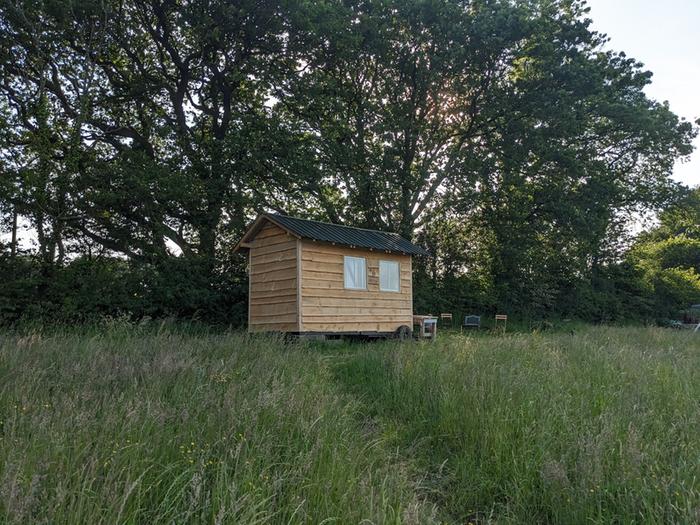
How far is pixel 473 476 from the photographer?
11.7 ft

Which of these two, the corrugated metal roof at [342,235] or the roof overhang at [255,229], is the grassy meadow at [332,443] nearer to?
the corrugated metal roof at [342,235]

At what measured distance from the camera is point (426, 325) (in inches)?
576

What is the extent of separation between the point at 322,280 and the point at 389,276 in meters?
2.70

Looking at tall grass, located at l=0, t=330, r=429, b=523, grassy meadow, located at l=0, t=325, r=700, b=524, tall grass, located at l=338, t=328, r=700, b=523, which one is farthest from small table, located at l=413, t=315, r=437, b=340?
tall grass, located at l=0, t=330, r=429, b=523

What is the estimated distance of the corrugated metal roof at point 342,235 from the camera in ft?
39.0

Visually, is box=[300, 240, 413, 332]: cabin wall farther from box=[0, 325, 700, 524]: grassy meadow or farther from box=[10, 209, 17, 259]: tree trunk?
box=[10, 209, 17, 259]: tree trunk

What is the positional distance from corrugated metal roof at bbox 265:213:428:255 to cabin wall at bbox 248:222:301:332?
286 millimetres

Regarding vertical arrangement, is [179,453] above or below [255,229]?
below

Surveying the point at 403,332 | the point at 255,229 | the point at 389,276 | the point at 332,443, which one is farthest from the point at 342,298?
the point at 332,443

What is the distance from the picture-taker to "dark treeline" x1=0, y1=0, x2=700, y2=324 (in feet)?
43.1

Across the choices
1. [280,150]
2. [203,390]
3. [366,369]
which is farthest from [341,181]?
[203,390]

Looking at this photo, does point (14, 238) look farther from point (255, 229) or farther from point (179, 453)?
point (179, 453)

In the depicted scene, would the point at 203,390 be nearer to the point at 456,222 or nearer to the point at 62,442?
the point at 62,442

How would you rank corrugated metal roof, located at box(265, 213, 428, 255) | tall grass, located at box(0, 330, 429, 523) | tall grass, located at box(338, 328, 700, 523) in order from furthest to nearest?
corrugated metal roof, located at box(265, 213, 428, 255) < tall grass, located at box(338, 328, 700, 523) < tall grass, located at box(0, 330, 429, 523)
